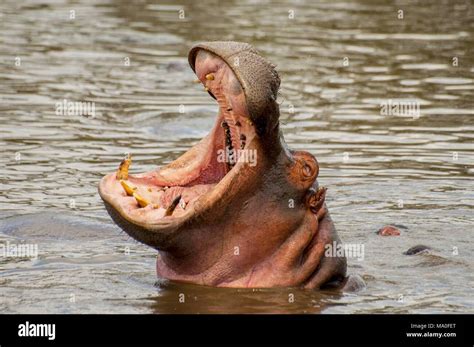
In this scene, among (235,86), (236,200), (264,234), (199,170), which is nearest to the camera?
(235,86)

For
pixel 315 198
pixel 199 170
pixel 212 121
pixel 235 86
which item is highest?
pixel 235 86

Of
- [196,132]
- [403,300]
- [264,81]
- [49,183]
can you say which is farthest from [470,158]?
[264,81]

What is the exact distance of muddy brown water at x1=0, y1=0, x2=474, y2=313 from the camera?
750cm

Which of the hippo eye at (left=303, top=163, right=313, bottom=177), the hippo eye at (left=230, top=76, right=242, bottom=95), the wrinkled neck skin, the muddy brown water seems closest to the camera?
the hippo eye at (left=230, top=76, right=242, bottom=95)

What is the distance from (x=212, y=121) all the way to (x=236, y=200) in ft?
18.6

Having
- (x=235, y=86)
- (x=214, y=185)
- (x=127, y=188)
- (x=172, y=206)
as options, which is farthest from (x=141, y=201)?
(x=235, y=86)

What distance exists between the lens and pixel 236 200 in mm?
6918

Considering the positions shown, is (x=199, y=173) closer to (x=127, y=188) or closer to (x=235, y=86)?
(x=127, y=188)

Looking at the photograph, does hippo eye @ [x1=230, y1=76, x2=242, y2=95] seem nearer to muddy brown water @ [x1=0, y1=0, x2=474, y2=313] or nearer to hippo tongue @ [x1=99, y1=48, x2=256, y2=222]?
hippo tongue @ [x1=99, y1=48, x2=256, y2=222]

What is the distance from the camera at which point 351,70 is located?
15.4 m

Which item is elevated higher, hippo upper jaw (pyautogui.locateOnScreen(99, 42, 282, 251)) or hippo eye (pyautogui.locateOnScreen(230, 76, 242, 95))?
hippo eye (pyautogui.locateOnScreen(230, 76, 242, 95))

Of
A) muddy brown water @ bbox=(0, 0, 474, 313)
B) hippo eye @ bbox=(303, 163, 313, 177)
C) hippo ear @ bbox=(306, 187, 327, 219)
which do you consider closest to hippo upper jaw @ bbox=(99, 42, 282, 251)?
hippo eye @ bbox=(303, 163, 313, 177)
